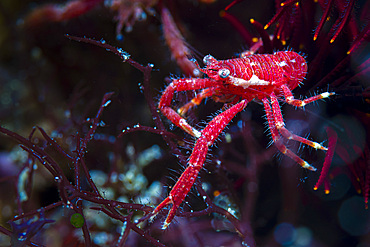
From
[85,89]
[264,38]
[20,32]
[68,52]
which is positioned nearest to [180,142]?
[264,38]

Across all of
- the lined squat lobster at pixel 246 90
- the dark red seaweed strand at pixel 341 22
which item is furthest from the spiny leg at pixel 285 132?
the dark red seaweed strand at pixel 341 22

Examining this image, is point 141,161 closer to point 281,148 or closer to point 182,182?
point 182,182

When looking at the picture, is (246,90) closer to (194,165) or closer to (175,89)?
(175,89)

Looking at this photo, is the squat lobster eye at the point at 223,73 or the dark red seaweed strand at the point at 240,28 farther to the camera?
the dark red seaweed strand at the point at 240,28

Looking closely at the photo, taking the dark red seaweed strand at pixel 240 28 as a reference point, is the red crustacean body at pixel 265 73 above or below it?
below

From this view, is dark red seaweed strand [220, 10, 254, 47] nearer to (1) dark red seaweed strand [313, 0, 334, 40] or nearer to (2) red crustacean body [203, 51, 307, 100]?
(2) red crustacean body [203, 51, 307, 100]

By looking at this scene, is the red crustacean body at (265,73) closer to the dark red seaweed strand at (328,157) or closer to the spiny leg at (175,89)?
the spiny leg at (175,89)

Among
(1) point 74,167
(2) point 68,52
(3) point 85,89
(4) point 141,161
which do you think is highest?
(2) point 68,52

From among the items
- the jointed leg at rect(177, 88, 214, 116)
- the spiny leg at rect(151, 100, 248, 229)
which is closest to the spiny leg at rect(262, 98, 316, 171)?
the spiny leg at rect(151, 100, 248, 229)
